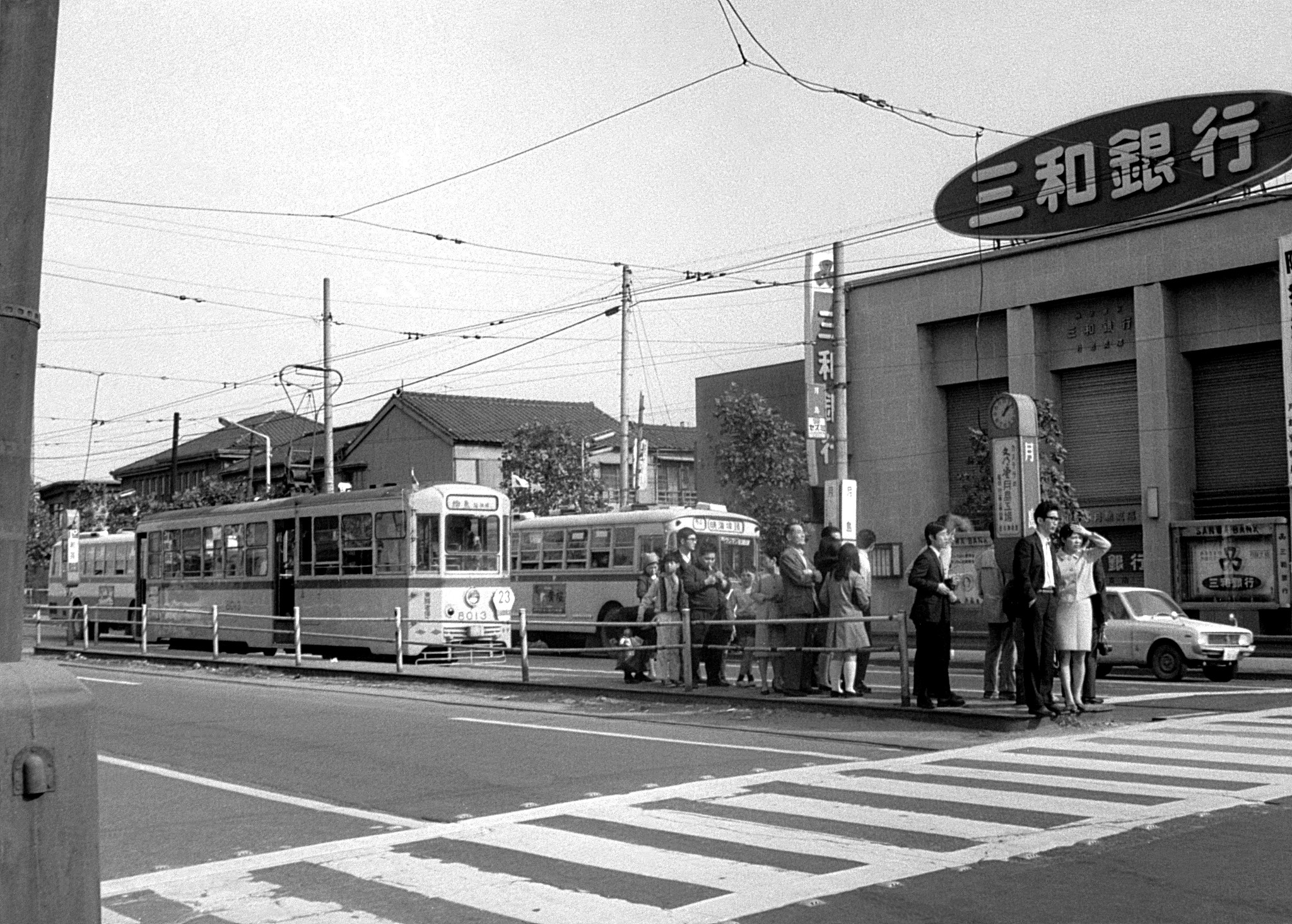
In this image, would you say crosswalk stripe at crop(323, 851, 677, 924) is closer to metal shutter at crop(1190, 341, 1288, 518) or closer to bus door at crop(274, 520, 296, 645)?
bus door at crop(274, 520, 296, 645)

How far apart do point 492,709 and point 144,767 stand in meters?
5.43

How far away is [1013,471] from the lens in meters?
15.2

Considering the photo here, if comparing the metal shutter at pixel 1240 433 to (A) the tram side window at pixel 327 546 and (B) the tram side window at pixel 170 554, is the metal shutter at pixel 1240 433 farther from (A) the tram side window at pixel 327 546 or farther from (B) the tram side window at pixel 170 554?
(B) the tram side window at pixel 170 554

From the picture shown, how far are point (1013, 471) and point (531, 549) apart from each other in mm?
18448

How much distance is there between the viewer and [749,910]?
21.2 feet

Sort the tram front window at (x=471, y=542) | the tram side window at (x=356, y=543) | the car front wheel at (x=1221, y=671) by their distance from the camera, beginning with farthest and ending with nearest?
the tram side window at (x=356, y=543) → the tram front window at (x=471, y=542) → the car front wheel at (x=1221, y=671)

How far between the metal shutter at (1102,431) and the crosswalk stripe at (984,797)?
85.8 feet

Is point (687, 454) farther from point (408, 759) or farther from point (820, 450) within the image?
point (408, 759)


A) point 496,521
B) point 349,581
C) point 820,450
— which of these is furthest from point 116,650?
point 820,450

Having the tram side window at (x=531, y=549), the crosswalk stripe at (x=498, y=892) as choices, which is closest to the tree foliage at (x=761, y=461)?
the tram side window at (x=531, y=549)

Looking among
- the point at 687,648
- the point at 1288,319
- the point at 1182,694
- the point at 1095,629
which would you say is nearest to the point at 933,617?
the point at 1095,629

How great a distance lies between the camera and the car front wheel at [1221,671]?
21.6 meters

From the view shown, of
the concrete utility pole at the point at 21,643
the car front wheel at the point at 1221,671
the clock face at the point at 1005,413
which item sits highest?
the clock face at the point at 1005,413

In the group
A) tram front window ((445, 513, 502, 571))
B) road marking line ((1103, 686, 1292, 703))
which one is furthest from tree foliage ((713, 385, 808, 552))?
road marking line ((1103, 686, 1292, 703))
